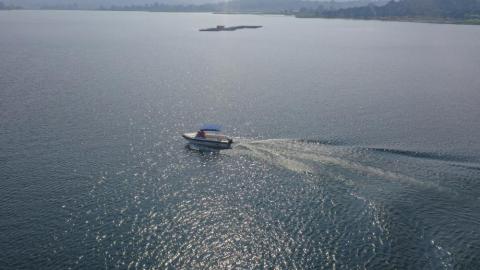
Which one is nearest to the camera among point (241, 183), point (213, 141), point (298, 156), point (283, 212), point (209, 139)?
point (283, 212)

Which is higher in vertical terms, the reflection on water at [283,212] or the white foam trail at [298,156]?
the white foam trail at [298,156]

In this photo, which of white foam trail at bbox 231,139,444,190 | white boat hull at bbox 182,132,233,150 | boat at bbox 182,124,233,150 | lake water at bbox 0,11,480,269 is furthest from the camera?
boat at bbox 182,124,233,150

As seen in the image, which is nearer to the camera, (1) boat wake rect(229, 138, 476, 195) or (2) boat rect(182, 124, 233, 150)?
(1) boat wake rect(229, 138, 476, 195)

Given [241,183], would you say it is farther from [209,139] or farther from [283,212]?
[209,139]

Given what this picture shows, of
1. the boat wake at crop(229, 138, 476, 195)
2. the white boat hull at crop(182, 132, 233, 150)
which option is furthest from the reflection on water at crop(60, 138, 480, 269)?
the white boat hull at crop(182, 132, 233, 150)

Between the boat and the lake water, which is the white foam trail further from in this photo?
the boat

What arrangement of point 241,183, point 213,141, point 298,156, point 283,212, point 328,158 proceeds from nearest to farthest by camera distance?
point 283,212 < point 241,183 < point 328,158 < point 298,156 < point 213,141

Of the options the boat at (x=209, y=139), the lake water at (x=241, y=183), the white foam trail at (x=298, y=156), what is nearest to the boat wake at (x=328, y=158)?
the white foam trail at (x=298, y=156)

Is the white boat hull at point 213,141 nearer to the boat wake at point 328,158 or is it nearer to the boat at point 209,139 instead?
the boat at point 209,139

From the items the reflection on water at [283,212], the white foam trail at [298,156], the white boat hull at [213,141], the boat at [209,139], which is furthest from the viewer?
the boat at [209,139]

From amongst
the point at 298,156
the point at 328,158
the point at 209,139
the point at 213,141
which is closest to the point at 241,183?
the point at 298,156
